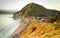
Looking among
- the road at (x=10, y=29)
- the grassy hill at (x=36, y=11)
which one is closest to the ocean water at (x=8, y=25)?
the road at (x=10, y=29)

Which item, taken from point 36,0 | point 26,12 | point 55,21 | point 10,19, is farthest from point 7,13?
point 55,21

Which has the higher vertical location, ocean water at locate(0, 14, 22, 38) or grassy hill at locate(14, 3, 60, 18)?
grassy hill at locate(14, 3, 60, 18)

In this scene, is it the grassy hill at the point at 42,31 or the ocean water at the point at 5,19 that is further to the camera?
the ocean water at the point at 5,19

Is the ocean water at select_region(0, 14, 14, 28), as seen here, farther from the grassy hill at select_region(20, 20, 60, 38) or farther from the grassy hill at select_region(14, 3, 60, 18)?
the grassy hill at select_region(20, 20, 60, 38)

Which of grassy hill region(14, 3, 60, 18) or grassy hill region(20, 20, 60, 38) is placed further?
grassy hill region(14, 3, 60, 18)

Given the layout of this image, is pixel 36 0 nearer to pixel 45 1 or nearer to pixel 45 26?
pixel 45 1

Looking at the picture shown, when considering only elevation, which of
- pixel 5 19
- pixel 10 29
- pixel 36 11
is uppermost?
pixel 36 11

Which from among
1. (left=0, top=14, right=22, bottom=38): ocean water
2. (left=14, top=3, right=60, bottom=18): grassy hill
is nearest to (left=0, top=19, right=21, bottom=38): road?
(left=0, top=14, right=22, bottom=38): ocean water

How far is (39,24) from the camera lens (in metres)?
2.26

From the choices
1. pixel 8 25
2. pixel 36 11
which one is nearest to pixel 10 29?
pixel 8 25

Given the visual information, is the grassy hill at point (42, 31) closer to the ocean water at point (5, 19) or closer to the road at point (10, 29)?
the road at point (10, 29)

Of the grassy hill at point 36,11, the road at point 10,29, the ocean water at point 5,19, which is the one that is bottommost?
the road at point 10,29

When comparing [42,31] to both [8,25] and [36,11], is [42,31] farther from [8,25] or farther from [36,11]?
[8,25]

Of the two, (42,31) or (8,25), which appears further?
(8,25)
